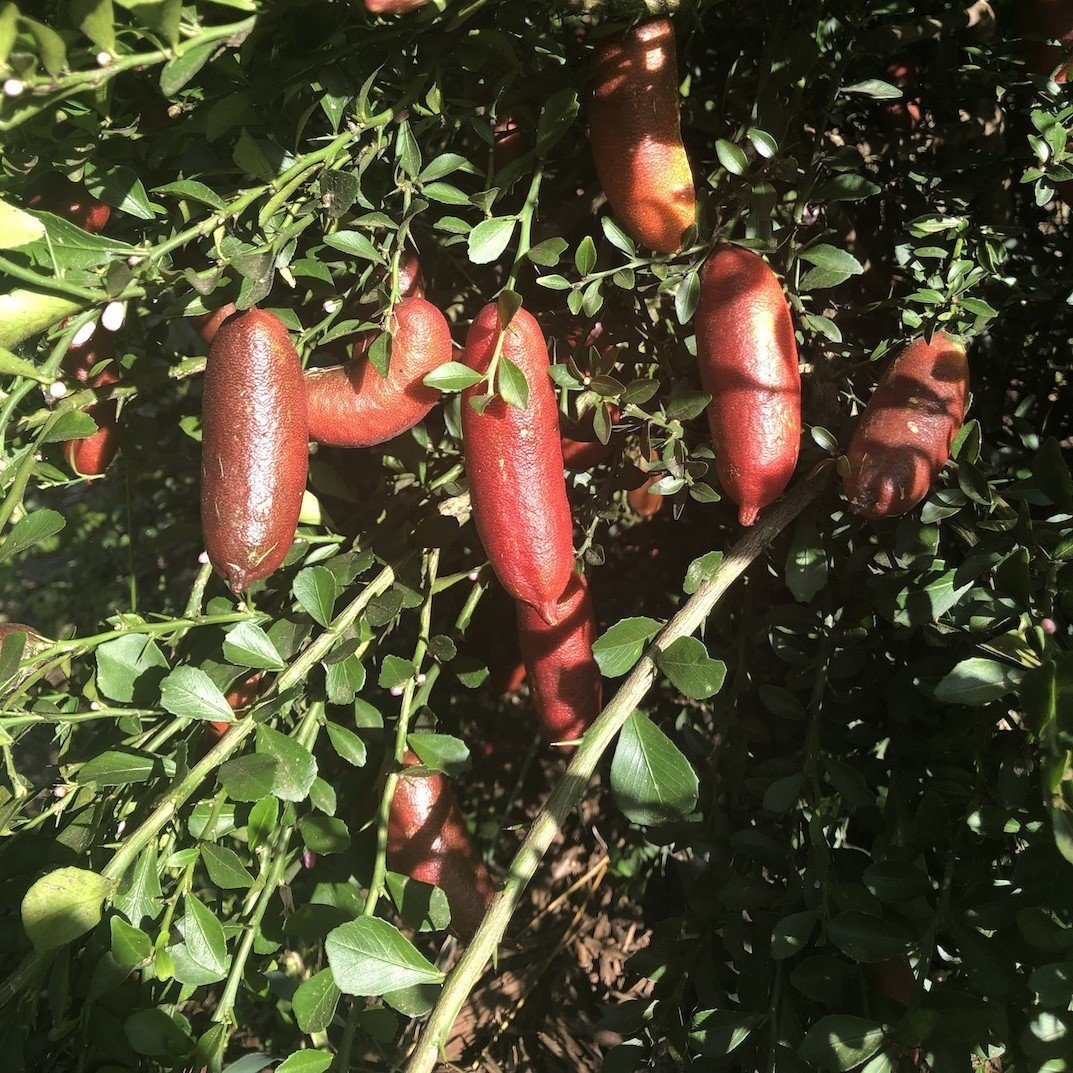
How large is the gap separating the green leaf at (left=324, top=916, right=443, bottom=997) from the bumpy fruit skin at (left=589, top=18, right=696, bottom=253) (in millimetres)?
311

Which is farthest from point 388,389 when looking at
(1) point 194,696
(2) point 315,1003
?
(2) point 315,1003

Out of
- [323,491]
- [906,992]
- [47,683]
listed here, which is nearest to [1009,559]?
[906,992]

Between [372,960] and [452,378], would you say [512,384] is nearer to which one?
[452,378]

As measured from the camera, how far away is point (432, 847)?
1.58 feet

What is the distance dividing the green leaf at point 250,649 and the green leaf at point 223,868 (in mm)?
81

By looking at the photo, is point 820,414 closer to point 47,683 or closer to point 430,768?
point 430,768

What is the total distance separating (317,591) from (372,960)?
0.16m

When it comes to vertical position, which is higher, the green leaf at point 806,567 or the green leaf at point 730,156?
the green leaf at point 730,156

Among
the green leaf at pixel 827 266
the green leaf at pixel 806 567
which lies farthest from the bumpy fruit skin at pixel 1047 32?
the green leaf at pixel 806 567

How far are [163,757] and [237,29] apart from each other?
31 centimetres

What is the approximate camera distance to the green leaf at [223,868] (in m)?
0.41

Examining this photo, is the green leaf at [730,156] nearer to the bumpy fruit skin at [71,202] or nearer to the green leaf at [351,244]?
the green leaf at [351,244]

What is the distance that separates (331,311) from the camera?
1.48ft

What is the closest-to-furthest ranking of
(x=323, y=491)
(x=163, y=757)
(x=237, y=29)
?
(x=237, y=29) < (x=163, y=757) < (x=323, y=491)
